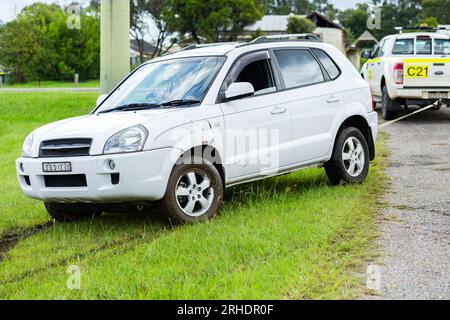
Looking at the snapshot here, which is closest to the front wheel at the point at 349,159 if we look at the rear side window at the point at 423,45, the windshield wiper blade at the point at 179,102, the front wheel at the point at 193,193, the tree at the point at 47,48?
the front wheel at the point at 193,193

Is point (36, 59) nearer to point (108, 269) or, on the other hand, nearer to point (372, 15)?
point (372, 15)

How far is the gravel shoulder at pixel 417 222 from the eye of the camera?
502cm

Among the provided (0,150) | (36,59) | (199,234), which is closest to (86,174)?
(199,234)

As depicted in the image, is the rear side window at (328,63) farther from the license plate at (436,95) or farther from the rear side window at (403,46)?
the rear side window at (403,46)

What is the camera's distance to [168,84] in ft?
25.9

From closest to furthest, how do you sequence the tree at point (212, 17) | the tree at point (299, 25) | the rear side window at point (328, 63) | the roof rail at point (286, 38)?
the roof rail at point (286, 38)
the rear side window at point (328, 63)
the tree at point (212, 17)
the tree at point (299, 25)

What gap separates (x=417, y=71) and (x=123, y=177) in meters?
10.7

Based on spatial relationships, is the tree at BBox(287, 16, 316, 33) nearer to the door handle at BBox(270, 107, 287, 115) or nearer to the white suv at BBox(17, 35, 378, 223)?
the white suv at BBox(17, 35, 378, 223)

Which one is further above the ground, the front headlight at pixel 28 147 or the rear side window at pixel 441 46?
the rear side window at pixel 441 46

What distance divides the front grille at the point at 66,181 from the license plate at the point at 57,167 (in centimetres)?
8

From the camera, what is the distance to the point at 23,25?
59000 mm

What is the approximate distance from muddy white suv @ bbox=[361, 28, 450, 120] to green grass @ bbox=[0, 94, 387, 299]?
747cm

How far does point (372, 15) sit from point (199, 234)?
10215mm

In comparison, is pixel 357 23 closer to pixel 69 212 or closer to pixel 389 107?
pixel 389 107
